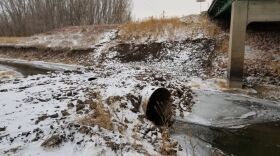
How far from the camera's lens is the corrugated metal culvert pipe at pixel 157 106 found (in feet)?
30.1

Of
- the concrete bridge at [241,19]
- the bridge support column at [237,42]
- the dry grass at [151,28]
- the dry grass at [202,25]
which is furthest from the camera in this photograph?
the dry grass at [151,28]

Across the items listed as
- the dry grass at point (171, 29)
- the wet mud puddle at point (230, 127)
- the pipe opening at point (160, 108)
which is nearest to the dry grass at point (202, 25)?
the dry grass at point (171, 29)

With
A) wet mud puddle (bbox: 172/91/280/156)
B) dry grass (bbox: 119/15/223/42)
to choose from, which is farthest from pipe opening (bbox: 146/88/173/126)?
dry grass (bbox: 119/15/223/42)

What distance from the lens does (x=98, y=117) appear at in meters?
7.76

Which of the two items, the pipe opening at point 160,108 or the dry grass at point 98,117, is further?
the pipe opening at point 160,108

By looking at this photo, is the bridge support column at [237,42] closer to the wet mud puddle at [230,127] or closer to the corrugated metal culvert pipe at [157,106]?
the wet mud puddle at [230,127]

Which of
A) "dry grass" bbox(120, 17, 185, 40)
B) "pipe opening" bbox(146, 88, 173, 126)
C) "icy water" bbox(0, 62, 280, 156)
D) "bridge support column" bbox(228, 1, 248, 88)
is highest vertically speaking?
"dry grass" bbox(120, 17, 185, 40)

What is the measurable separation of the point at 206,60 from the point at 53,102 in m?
12.1

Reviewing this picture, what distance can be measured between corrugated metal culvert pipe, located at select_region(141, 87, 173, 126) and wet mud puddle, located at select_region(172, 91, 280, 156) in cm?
46

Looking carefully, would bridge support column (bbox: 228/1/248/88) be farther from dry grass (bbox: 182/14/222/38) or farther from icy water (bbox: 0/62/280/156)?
Answer: dry grass (bbox: 182/14/222/38)

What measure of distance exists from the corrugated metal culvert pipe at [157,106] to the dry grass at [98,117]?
1.35 m

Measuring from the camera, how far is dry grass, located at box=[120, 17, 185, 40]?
23531 millimetres

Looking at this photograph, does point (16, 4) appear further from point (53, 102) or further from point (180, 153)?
point (180, 153)

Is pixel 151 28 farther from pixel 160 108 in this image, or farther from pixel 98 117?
pixel 98 117
